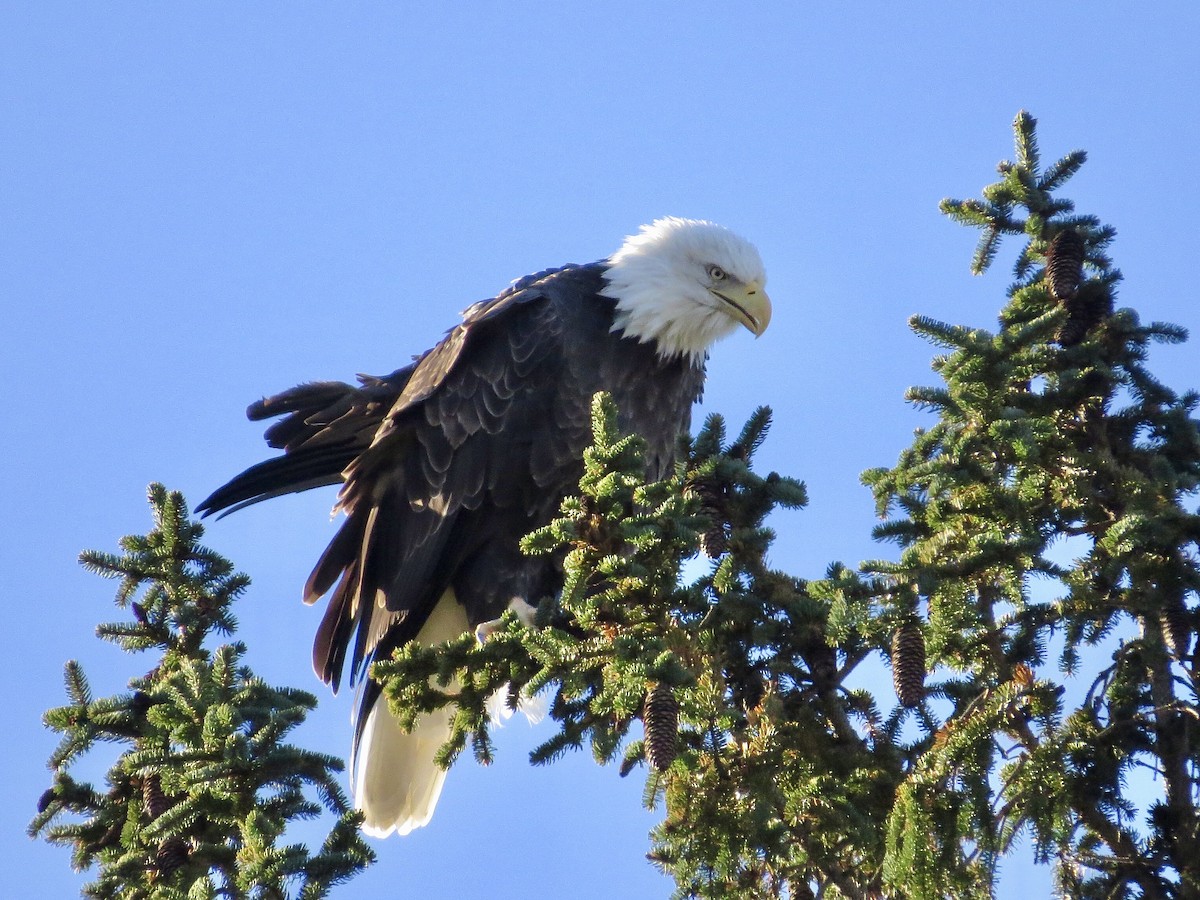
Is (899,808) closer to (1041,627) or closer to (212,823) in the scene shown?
(1041,627)

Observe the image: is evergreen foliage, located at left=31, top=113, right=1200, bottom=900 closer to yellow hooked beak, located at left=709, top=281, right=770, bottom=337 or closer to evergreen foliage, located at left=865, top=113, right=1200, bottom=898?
evergreen foliage, located at left=865, top=113, right=1200, bottom=898

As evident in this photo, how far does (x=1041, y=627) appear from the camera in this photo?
137 inches

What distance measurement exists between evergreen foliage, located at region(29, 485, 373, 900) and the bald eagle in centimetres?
126

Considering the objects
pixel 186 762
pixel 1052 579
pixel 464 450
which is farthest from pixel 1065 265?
pixel 186 762

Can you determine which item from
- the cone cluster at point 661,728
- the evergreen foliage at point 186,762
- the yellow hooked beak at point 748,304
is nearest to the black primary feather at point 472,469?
the yellow hooked beak at point 748,304

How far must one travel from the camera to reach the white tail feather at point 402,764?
19.2 ft

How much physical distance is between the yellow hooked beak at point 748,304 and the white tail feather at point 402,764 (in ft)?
5.77

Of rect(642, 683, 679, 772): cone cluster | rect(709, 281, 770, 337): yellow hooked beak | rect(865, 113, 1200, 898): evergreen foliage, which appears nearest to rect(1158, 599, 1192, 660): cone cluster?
rect(865, 113, 1200, 898): evergreen foliage

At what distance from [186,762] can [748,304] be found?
3396 millimetres

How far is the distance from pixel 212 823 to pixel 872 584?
5.96 ft

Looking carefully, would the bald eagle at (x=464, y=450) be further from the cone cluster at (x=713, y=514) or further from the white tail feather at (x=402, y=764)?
the cone cluster at (x=713, y=514)

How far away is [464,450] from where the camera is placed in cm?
553

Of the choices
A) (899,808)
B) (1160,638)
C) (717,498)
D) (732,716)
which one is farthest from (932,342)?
(899,808)

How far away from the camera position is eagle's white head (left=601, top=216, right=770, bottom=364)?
589 cm
